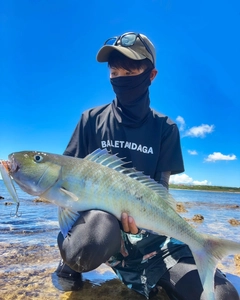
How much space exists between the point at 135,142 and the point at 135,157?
0.20 metres

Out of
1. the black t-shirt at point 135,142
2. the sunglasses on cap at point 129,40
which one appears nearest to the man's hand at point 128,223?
the black t-shirt at point 135,142

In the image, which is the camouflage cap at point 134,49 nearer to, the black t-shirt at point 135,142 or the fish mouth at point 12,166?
the black t-shirt at point 135,142

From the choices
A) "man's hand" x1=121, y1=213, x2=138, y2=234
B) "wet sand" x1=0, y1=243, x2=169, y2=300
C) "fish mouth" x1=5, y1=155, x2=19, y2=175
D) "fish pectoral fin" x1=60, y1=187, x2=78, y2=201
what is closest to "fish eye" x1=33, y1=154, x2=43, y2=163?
"fish mouth" x1=5, y1=155, x2=19, y2=175

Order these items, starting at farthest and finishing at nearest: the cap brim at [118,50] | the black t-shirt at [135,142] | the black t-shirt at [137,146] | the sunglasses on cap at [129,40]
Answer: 1. the sunglasses on cap at [129,40]
2. the black t-shirt at [135,142]
3. the cap brim at [118,50]
4. the black t-shirt at [137,146]

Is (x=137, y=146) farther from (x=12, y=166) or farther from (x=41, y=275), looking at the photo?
(x=41, y=275)

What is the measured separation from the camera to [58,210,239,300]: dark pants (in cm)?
262

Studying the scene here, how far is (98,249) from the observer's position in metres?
2.62

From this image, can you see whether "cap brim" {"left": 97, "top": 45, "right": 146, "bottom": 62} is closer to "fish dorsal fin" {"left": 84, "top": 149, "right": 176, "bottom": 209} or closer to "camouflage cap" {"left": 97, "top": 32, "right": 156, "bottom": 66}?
"camouflage cap" {"left": 97, "top": 32, "right": 156, "bottom": 66}

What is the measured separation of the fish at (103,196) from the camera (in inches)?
103

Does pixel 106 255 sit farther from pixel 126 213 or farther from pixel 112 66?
pixel 112 66

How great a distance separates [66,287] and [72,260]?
31.1 inches

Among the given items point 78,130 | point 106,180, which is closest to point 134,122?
point 78,130

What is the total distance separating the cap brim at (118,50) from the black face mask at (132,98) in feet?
0.80

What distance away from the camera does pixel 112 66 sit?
12.6ft
